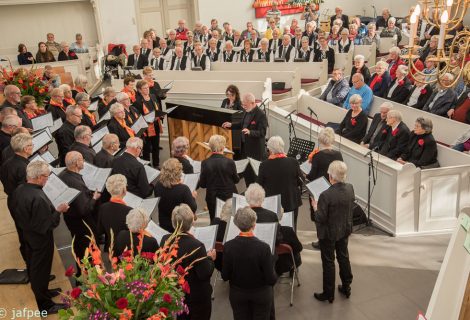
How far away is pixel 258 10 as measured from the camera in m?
18.1

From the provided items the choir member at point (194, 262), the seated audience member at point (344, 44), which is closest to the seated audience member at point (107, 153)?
the choir member at point (194, 262)

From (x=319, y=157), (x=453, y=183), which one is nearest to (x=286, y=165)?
(x=319, y=157)

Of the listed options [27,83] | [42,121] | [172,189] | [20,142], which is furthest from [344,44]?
[20,142]

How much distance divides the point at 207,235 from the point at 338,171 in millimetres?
1312

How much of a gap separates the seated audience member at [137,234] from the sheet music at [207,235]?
423 millimetres

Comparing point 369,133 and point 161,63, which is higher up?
point 161,63

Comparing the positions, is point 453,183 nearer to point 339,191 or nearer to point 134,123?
point 339,191

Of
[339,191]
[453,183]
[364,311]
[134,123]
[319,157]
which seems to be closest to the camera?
[339,191]

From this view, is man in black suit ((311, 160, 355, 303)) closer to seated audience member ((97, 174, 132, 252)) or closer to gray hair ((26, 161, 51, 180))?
seated audience member ((97, 174, 132, 252))

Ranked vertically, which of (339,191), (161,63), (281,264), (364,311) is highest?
(161,63)

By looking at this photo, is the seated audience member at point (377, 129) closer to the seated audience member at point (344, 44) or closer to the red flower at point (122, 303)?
the red flower at point (122, 303)

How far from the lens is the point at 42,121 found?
23.2 ft

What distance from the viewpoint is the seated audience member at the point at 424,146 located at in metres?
6.32

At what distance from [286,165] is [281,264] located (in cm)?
108
